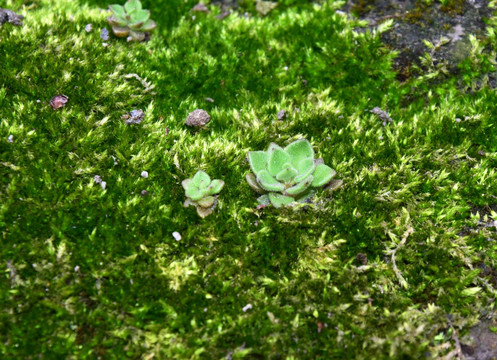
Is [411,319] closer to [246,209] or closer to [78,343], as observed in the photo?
[246,209]

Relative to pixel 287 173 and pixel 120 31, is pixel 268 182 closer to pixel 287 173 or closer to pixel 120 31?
pixel 287 173

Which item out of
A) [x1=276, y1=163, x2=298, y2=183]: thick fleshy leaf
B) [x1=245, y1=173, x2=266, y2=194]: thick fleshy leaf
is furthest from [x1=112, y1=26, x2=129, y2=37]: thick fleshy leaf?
[x1=276, y1=163, x2=298, y2=183]: thick fleshy leaf

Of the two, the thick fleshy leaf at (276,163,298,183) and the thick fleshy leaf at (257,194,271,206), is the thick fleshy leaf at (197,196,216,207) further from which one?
the thick fleshy leaf at (276,163,298,183)

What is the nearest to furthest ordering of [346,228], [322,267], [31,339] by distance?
[31,339] → [322,267] → [346,228]

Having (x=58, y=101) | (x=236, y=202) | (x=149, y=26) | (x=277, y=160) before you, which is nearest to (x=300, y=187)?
(x=277, y=160)

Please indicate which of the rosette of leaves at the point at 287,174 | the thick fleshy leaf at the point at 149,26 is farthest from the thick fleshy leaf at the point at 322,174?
the thick fleshy leaf at the point at 149,26

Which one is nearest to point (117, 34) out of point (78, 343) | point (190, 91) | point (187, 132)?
point (190, 91)

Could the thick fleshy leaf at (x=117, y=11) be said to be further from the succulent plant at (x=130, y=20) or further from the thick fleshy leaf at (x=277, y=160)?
the thick fleshy leaf at (x=277, y=160)
